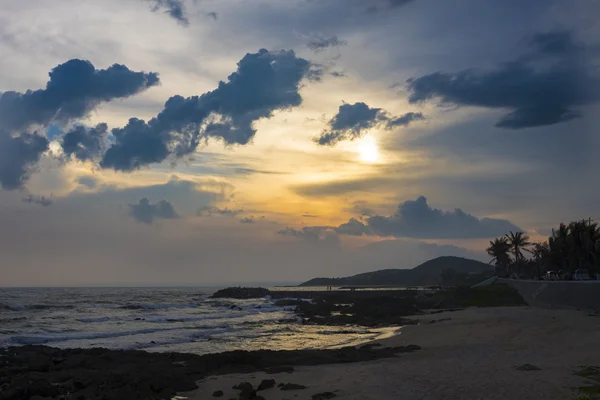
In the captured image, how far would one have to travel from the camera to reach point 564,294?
4403cm

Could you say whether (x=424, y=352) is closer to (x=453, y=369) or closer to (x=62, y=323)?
(x=453, y=369)

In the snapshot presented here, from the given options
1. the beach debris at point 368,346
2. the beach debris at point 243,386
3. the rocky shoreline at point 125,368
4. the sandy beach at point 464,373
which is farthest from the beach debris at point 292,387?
the beach debris at point 368,346

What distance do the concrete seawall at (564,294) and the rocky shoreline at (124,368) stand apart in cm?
2107

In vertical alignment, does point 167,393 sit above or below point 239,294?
above

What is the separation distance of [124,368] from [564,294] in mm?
37950

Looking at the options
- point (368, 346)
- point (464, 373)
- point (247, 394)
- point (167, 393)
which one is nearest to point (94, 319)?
point (368, 346)

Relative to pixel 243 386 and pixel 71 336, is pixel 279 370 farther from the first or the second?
pixel 71 336

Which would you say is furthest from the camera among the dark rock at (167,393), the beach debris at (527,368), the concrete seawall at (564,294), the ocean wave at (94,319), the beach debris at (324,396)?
the ocean wave at (94,319)

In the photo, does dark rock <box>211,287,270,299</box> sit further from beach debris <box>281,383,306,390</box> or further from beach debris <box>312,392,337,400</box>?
beach debris <box>312,392,337,400</box>

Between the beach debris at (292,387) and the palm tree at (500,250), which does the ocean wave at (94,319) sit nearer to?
the beach debris at (292,387)

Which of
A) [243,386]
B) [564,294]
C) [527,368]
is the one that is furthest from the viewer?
[564,294]

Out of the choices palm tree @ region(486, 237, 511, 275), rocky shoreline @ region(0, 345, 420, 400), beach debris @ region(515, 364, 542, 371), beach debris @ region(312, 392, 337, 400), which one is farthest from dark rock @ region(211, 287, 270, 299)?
beach debris @ region(312, 392, 337, 400)

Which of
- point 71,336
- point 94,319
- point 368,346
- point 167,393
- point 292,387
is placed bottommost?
point 94,319

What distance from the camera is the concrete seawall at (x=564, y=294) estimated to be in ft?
129
